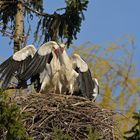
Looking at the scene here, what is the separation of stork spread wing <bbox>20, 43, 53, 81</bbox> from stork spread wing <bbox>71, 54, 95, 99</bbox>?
1.75 feet

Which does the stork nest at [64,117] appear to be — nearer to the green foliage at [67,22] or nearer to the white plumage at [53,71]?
the white plumage at [53,71]

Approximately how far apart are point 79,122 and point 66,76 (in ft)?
8.29

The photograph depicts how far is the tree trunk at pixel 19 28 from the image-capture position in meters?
15.2

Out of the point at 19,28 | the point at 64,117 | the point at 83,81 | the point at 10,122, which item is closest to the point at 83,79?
the point at 83,81

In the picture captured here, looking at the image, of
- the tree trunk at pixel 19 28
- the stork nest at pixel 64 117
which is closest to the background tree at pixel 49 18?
the tree trunk at pixel 19 28

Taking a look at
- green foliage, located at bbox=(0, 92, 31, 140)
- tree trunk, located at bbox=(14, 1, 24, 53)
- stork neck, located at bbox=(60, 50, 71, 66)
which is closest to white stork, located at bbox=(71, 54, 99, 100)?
stork neck, located at bbox=(60, 50, 71, 66)

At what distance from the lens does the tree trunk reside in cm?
1524

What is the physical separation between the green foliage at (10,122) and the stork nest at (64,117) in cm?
150

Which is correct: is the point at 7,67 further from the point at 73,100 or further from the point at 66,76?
the point at 73,100

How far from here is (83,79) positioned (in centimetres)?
1410

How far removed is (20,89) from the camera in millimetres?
13406

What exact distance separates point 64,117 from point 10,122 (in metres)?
2.32

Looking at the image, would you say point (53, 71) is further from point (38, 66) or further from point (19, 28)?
point (19, 28)

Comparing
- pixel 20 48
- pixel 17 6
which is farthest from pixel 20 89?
pixel 17 6
